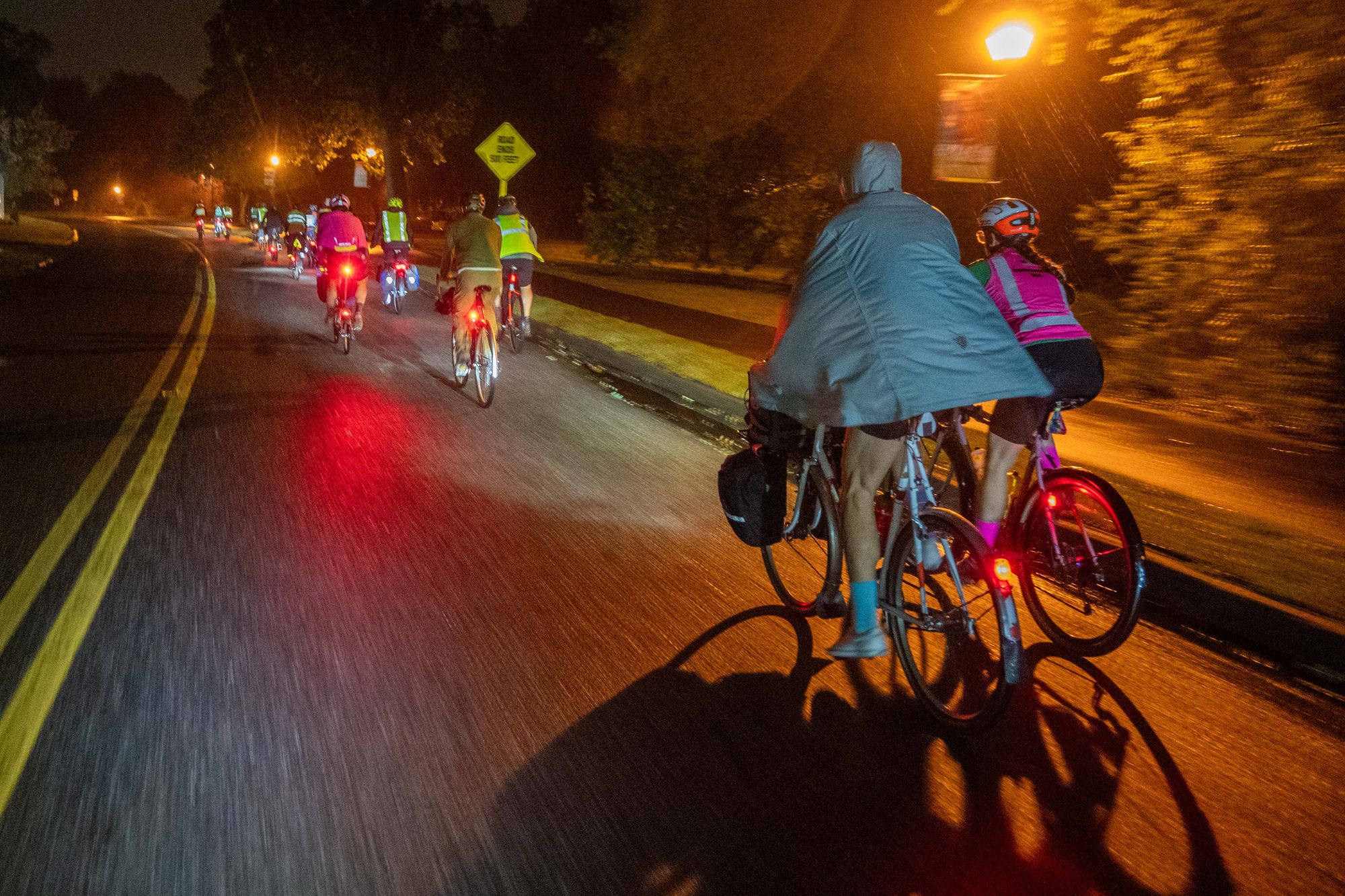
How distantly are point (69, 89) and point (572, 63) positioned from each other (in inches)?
3704

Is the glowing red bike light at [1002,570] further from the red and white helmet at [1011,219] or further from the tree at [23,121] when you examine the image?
the tree at [23,121]

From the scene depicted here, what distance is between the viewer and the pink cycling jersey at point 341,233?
45.7 ft

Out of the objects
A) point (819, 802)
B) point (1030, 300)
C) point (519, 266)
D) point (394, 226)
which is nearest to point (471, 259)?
point (519, 266)

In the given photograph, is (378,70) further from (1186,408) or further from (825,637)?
(825,637)

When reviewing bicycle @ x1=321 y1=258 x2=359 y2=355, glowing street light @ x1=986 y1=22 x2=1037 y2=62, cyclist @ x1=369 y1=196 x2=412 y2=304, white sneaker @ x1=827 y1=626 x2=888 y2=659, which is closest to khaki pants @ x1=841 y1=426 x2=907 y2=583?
white sneaker @ x1=827 y1=626 x2=888 y2=659

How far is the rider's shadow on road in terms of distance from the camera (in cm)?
312

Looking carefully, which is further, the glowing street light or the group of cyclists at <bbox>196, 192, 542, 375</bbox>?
the group of cyclists at <bbox>196, 192, 542, 375</bbox>

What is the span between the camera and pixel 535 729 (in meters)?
3.95

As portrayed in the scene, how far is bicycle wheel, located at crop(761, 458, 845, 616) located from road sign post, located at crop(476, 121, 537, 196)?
1589cm

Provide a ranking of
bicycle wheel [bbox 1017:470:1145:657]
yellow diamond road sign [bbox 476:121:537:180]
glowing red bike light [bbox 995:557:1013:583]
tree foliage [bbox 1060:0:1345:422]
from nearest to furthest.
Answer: glowing red bike light [bbox 995:557:1013:583] → bicycle wheel [bbox 1017:470:1145:657] → tree foliage [bbox 1060:0:1345:422] → yellow diamond road sign [bbox 476:121:537:180]

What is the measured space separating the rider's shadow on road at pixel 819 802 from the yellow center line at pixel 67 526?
2.66 meters

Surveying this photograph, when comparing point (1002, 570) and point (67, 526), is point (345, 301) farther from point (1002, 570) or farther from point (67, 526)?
point (1002, 570)

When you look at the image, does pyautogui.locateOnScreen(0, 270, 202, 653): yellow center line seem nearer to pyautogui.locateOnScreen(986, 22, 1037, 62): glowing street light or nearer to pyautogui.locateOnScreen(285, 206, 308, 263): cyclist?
pyautogui.locateOnScreen(986, 22, 1037, 62): glowing street light

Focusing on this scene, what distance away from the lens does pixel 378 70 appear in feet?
141
